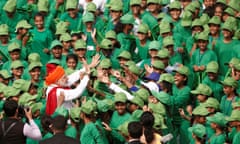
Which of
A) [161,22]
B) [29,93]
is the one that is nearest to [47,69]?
[29,93]

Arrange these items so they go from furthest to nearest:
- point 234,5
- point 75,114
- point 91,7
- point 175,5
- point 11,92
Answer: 1. point 91,7
2. point 234,5
3. point 175,5
4. point 11,92
5. point 75,114

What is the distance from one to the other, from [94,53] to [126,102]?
3.30 meters

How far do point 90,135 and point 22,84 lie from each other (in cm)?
241

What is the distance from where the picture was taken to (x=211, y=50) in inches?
940

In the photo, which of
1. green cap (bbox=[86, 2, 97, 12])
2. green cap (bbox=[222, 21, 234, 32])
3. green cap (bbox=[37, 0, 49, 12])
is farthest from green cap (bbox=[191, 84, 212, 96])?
green cap (bbox=[37, 0, 49, 12])

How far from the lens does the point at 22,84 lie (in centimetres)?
2228

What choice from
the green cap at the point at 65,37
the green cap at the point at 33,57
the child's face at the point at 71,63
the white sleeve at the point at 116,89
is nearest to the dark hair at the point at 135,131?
the white sleeve at the point at 116,89

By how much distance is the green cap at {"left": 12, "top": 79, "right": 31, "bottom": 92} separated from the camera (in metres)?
22.2

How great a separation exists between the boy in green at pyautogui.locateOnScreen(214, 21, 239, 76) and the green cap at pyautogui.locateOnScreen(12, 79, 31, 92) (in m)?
3.99

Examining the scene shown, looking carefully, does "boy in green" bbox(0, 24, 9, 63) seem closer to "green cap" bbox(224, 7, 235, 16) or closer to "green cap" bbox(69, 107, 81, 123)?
"green cap" bbox(224, 7, 235, 16)

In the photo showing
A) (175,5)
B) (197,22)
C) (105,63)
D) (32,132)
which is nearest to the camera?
(32,132)

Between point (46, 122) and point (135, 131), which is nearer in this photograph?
point (135, 131)

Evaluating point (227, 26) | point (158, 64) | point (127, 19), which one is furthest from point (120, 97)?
point (127, 19)

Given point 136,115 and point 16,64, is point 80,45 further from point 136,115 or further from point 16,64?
point 136,115
